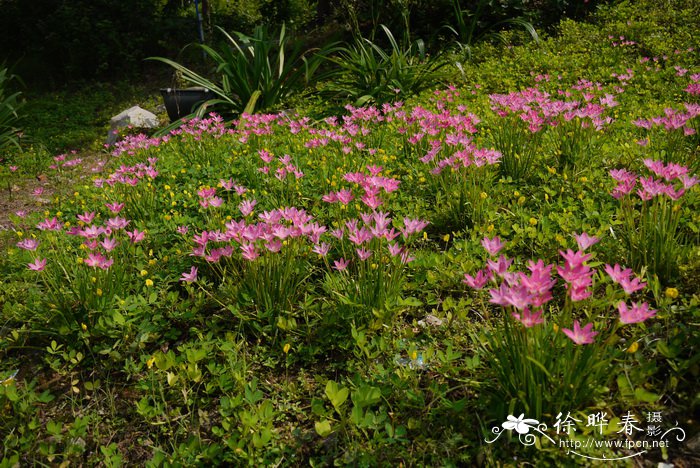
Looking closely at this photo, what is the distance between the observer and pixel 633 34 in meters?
6.02

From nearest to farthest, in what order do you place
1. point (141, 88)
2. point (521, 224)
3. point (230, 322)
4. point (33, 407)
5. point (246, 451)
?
point (246, 451) → point (33, 407) → point (230, 322) → point (521, 224) → point (141, 88)

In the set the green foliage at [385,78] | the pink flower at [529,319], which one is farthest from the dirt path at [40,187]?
the pink flower at [529,319]

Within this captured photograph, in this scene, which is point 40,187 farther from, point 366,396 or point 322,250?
point 366,396

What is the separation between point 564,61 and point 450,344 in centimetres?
522

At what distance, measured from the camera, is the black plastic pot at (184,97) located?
6.25 metres

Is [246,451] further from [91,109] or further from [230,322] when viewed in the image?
[91,109]

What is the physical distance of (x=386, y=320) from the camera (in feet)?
6.06

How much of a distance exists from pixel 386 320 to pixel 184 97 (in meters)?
5.71

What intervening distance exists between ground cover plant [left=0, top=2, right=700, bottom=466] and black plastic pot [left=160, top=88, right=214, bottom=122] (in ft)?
11.4

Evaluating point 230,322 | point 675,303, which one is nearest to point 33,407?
point 230,322

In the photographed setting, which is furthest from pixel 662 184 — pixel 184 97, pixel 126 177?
pixel 184 97

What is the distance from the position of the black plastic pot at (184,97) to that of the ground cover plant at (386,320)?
11.4ft

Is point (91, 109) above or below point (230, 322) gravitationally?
below

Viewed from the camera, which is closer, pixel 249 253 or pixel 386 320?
pixel 249 253
